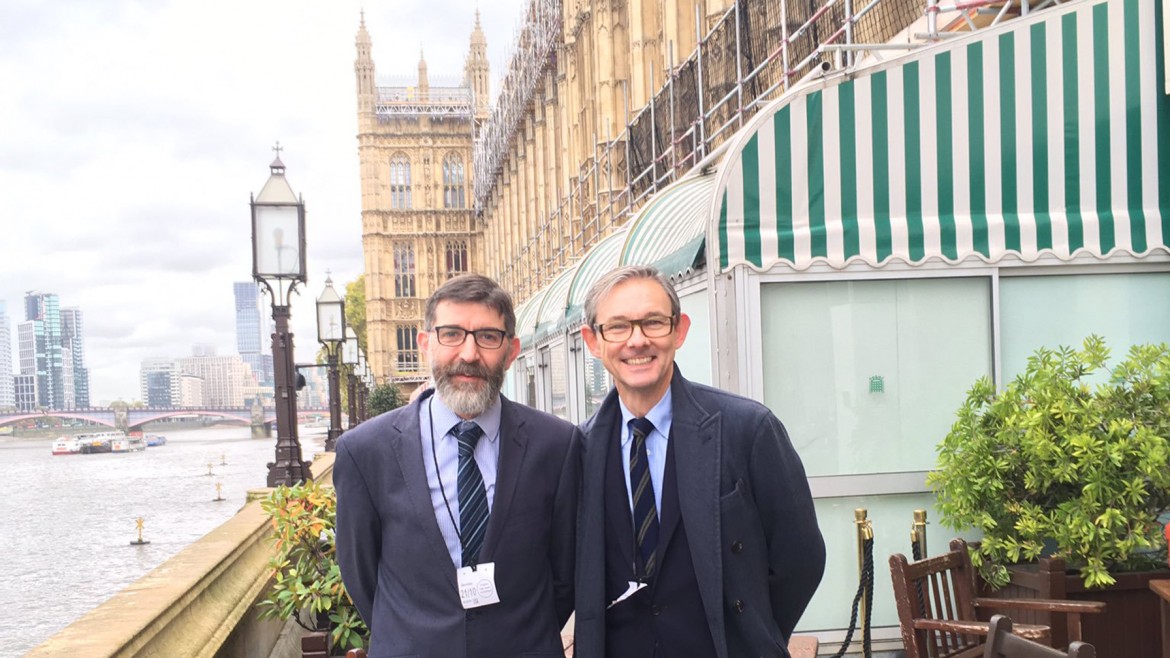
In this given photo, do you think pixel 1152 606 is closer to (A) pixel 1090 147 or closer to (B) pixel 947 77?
(A) pixel 1090 147

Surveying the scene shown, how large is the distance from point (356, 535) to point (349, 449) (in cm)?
24

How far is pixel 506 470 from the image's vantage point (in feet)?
9.78

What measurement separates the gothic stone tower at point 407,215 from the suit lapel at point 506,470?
8110cm

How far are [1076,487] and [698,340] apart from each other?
9.01ft

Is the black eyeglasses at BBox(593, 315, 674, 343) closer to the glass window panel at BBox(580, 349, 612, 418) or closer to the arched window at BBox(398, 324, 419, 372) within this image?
the glass window panel at BBox(580, 349, 612, 418)

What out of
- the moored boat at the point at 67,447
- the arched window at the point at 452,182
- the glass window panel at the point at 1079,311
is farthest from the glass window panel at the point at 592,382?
the moored boat at the point at 67,447

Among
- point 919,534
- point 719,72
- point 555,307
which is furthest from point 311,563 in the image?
point 719,72

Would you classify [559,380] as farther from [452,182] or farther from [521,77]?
[452,182]

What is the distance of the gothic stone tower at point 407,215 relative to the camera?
84250 mm

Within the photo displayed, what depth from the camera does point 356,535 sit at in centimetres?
305

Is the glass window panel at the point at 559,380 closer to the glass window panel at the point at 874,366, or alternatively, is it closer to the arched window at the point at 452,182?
the glass window panel at the point at 874,366

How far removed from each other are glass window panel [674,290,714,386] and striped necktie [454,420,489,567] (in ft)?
12.1

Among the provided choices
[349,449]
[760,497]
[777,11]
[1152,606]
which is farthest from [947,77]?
[777,11]

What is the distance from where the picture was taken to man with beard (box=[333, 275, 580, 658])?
9.44 ft
